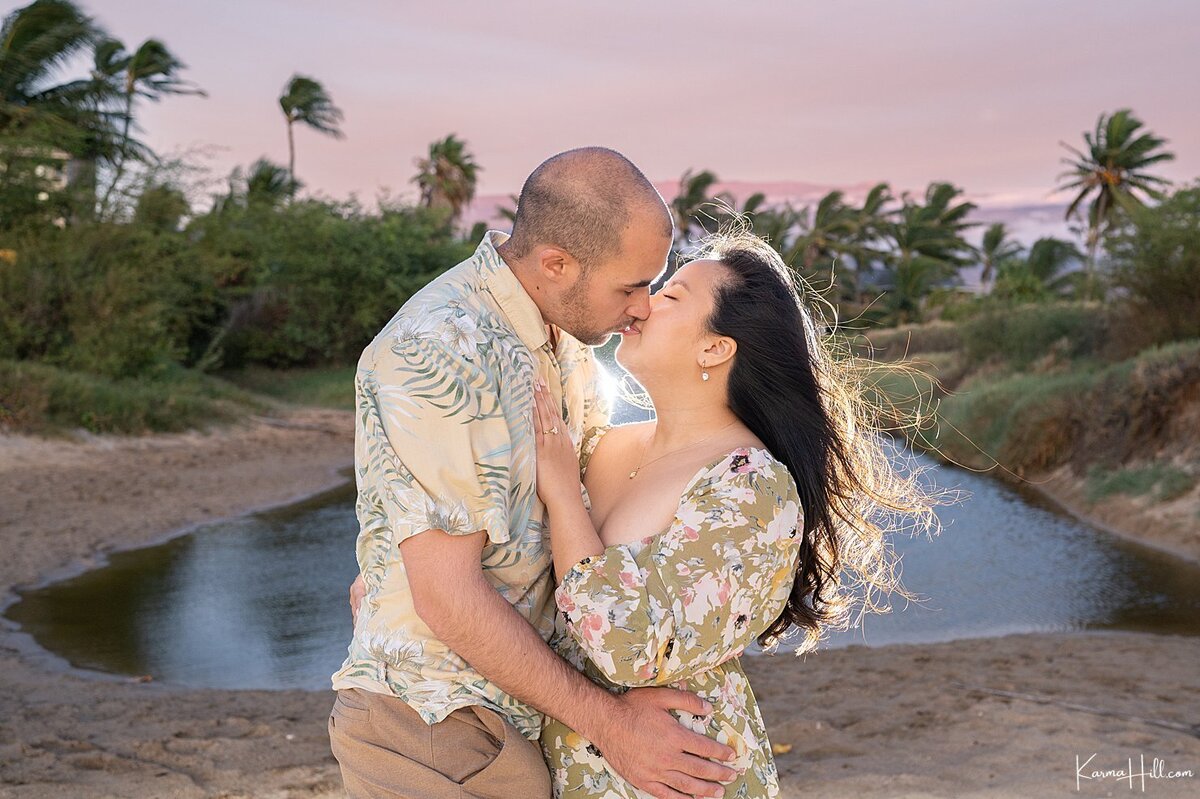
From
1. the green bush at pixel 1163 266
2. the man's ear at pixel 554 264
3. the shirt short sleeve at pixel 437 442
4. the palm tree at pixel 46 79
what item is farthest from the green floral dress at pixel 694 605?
the palm tree at pixel 46 79

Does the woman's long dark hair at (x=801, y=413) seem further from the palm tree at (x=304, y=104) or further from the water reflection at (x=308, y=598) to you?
Result: the palm tree at (x=304, y=104)

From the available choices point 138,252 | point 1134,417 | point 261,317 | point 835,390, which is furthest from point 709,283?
point 261,317

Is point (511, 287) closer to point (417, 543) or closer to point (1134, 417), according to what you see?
point (417, 543)

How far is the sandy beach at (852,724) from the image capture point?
5.38 metres

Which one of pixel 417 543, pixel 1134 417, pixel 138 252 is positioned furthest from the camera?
pixel 138 252

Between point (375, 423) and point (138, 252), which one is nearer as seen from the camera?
point (375, 423)

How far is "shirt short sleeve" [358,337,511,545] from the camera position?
6.38 feet

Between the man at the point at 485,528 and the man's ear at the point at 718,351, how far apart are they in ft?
0.80

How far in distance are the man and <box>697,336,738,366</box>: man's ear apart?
24cm

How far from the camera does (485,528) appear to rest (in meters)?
1.96

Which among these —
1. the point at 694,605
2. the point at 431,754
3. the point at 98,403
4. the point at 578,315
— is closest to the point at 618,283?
the point at 578,315

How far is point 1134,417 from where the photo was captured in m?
15.9

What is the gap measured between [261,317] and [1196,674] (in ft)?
90.4

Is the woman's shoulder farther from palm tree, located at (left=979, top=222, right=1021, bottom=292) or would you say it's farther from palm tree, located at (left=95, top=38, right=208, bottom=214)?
palm tree, located at (left=979, top=222, right=1021, bottom=292)
